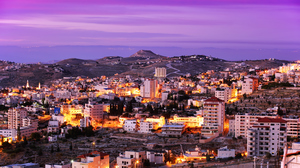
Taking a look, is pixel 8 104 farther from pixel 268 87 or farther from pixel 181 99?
pixel 268 87

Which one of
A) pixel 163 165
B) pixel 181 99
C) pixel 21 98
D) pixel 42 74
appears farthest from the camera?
pixel 42 74

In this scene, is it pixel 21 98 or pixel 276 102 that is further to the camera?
pixel 21 98

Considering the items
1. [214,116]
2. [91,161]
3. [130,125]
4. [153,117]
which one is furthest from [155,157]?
[153,117]

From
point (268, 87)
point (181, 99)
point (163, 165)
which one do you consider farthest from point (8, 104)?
point (163, 165)

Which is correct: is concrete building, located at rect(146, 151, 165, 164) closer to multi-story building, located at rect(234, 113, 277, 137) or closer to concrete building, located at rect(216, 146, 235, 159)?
concrete building, located at rect(216, 146, 235, 159)

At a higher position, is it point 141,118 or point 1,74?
point 1,74

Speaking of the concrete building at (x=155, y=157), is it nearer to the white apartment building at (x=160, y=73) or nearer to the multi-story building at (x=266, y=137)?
the multi-story building at (x=266, y=137)

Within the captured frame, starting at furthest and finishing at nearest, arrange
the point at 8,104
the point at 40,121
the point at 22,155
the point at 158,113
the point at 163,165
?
the point at 8,104 < the point at 40,121 < the point at 158,113 < the point at 22,155 < the point at 163,165
